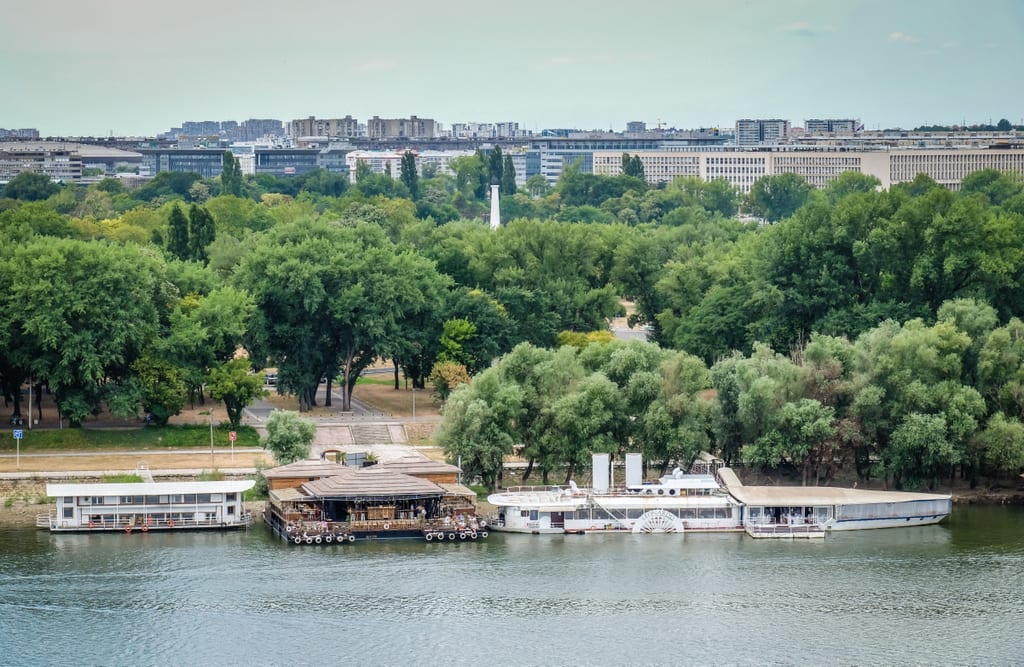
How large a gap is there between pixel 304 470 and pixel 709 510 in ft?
47.8

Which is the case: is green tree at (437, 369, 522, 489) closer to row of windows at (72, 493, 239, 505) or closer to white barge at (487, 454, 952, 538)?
white barge at (487, 454, 952, 538)

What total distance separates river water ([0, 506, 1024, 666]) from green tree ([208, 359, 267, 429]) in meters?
14.1

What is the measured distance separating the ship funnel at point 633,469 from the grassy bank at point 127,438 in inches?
673

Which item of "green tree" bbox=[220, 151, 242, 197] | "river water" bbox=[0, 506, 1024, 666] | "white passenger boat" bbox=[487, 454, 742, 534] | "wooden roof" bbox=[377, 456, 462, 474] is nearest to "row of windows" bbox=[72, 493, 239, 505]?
"river water" bbox=[0, 506, 1024, 666]

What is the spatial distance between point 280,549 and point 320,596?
7185 millimetres

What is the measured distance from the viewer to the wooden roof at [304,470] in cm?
7169

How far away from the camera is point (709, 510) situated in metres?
70.5

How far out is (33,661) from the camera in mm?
52750

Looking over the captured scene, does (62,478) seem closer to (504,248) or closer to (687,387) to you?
(687,387)

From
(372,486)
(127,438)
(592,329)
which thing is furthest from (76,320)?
(592,329)

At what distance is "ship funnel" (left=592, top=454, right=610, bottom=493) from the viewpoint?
72438mm

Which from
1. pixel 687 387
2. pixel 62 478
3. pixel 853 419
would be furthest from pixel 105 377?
pixel 853 419

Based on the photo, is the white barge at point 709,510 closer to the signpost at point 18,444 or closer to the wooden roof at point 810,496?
the wooden roof at point 810,496

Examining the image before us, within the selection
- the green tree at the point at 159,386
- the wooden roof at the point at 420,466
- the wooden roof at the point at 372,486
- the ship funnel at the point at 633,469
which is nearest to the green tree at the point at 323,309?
the green tree at the point at 159,386
